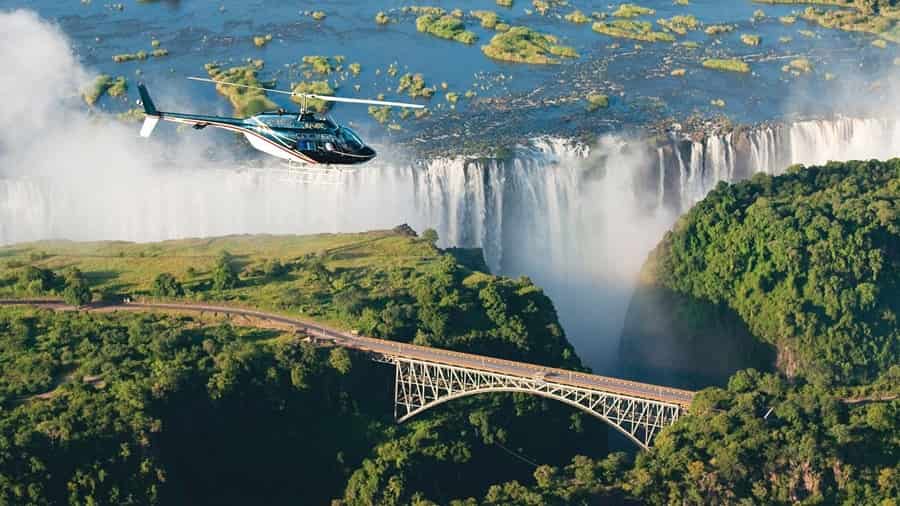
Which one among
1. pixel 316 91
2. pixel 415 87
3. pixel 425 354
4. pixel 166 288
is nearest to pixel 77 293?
pixel 166 288

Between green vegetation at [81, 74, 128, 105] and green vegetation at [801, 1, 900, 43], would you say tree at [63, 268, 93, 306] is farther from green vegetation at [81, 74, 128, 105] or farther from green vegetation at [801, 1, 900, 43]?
green vegetation at [801, 1, 900, 43]

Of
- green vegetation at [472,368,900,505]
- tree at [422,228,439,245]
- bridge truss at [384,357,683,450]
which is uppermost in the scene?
tree at [422,228,439,245]

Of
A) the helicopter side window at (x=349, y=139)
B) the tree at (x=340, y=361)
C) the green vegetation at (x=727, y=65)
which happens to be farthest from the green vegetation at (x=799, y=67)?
the tree at (x=340, y=361)

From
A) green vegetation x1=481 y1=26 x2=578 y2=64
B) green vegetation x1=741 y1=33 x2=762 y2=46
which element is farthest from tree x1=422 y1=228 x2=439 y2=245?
green vegetation x1=741 y1=33 x2=762 y2=46

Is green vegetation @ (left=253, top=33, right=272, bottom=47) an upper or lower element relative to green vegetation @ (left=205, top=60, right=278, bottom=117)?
upper

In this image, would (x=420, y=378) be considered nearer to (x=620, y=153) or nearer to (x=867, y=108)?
(x=620, y=153)

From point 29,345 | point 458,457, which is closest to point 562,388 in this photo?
point 458,457

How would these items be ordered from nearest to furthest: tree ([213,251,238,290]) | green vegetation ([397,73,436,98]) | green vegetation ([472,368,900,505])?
green vegetation ([472,368,900,505]), tree ([213,251,238,290]), green vegetation ([397,73,436,98])
